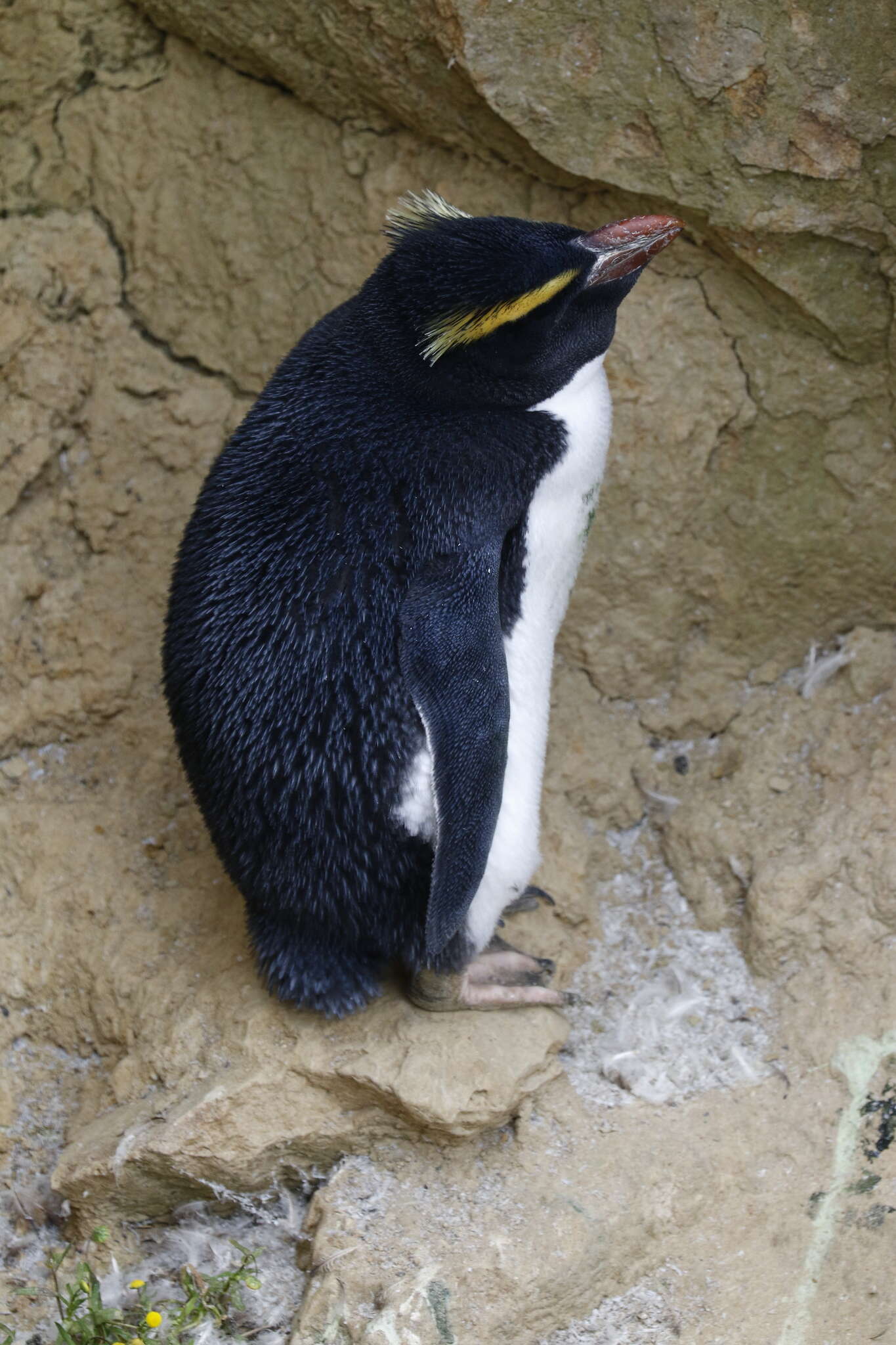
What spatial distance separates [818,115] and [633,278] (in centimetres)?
41

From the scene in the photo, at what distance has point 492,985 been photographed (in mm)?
2205

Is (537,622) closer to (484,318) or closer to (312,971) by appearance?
(484,318)

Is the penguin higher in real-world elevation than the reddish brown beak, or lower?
lower

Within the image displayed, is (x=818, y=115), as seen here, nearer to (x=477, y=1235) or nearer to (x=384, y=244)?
(x=384, y=244)

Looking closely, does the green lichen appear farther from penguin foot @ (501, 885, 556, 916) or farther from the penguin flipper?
penguin foot @ (501, 885, 556, 916)

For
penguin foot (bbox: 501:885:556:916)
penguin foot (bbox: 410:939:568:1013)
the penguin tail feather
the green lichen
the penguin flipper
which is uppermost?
the penguin flipper

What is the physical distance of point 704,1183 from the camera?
203 centimetres

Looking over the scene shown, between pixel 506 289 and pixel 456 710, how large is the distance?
57 centimetres

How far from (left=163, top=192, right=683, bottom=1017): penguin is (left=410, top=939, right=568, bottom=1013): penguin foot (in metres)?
0.01

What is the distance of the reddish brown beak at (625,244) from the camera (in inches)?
76.7

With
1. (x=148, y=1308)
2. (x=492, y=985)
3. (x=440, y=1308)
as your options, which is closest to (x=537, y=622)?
(x=492, y=985)

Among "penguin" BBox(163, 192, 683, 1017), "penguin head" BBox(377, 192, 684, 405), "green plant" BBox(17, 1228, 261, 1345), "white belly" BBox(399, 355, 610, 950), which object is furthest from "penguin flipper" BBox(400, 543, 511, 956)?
"green plant" BBox(17, 1228, 261, 1345)

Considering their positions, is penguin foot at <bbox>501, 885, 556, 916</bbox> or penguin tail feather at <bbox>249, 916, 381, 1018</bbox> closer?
penguin tail feather at <bbox>249, 916, 381, 1018</bbox>

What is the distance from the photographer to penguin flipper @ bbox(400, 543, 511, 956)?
6.21ft
